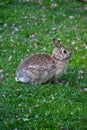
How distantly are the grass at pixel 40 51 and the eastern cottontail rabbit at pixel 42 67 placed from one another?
0.83 feet

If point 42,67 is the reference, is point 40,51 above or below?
below

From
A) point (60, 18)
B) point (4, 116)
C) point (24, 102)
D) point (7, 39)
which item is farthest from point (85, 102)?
point (60, 18)

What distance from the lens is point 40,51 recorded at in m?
15.4

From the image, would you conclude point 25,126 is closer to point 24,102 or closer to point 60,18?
point 24,102

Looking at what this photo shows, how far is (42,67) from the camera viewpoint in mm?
11648

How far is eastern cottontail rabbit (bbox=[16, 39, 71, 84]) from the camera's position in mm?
11547

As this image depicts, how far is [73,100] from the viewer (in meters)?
10.6

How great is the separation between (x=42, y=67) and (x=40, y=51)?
3.80 m

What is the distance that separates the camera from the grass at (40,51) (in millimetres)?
9594

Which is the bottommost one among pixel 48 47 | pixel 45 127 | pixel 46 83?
pixel 48 47

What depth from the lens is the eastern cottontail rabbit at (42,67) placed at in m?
11.5

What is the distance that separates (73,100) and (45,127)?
162cm

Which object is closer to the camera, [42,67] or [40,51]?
[42,67]

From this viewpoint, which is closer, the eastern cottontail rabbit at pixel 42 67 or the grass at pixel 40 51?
the grass at pixel 40 51
